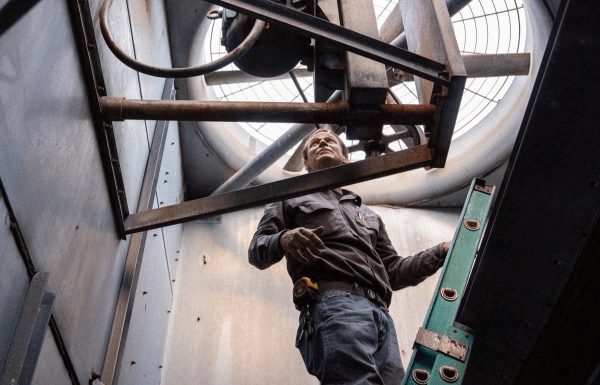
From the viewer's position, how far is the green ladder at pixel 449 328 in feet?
9.66

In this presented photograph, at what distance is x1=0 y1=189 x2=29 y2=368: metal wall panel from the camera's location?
7.60 feet

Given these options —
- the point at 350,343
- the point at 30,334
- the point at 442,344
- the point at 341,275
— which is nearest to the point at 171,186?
the point at 341,275

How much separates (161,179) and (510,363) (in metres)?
3.31

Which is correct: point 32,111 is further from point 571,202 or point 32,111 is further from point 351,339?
point 571,202

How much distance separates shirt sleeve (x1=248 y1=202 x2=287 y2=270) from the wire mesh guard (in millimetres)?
2575

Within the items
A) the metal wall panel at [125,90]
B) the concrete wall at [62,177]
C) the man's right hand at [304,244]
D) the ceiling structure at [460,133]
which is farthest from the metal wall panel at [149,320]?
the ceiling structure at [460,133]

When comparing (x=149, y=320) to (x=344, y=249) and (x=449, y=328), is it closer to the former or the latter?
(x=344, y=249)

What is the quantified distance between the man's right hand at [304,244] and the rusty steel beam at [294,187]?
202mm

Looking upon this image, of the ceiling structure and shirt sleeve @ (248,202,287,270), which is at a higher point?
the ceiling structure

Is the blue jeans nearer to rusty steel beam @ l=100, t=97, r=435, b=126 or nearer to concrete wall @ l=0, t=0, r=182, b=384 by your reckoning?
rusty steel beam @ l=100, t=97, r=435, b=126

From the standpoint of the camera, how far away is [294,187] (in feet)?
12.2

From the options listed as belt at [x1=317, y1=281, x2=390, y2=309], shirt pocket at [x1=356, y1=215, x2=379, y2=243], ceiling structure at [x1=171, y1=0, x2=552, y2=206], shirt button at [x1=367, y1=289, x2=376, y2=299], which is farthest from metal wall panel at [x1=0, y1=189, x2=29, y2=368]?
ceiling structure at [x1=171, y1=0, x2=552, y2=206]

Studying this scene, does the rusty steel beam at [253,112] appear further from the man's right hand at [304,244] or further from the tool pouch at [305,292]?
the tool pouch at [305,292]

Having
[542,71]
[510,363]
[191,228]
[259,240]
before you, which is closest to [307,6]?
[259,240]
